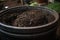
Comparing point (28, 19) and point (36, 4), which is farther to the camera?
point (36, 4)

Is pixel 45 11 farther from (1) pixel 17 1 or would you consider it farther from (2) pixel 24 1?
(1) pixel 17 1

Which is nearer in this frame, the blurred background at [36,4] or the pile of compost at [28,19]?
the pile of compost at [28,19]

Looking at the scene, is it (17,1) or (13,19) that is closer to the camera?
(13,19)

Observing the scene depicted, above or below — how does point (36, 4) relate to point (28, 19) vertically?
below

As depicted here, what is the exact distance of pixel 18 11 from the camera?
128 cm

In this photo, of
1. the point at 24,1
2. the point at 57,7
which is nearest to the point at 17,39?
the point at 57,7

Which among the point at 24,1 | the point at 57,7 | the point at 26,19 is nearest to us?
the point at 26,19

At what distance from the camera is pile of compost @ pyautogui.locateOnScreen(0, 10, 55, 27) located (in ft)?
3.36

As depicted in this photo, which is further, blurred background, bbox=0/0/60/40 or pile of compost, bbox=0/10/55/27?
blurred background, bbox=0/0/60/40

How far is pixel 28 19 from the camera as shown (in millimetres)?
1066

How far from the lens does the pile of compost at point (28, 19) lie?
3.36 feet

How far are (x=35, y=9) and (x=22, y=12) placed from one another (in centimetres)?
14

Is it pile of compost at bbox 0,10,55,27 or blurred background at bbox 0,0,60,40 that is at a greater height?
pile of compost at bbox 0,10,55,27

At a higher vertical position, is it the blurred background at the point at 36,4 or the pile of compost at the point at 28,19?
the pile of compost at the point at 28,19
